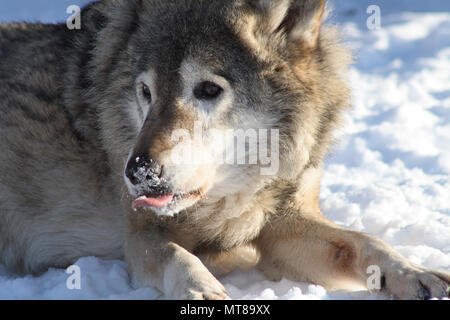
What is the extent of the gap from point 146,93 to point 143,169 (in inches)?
24.1

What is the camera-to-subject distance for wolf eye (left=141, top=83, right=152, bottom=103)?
2.91 metres

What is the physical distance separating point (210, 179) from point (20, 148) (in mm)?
1342

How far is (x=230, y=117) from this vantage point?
2.80 meters

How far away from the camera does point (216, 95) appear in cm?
279

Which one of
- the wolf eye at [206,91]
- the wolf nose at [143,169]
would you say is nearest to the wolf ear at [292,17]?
the wolf eye at [206,91]

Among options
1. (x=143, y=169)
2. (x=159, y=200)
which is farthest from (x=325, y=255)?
(x=143, y=169)

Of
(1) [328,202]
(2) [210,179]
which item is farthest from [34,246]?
(1) [328,202]

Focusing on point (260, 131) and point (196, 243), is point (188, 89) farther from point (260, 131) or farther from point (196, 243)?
point (196, 243)

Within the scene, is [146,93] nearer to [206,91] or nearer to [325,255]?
[206,91]
